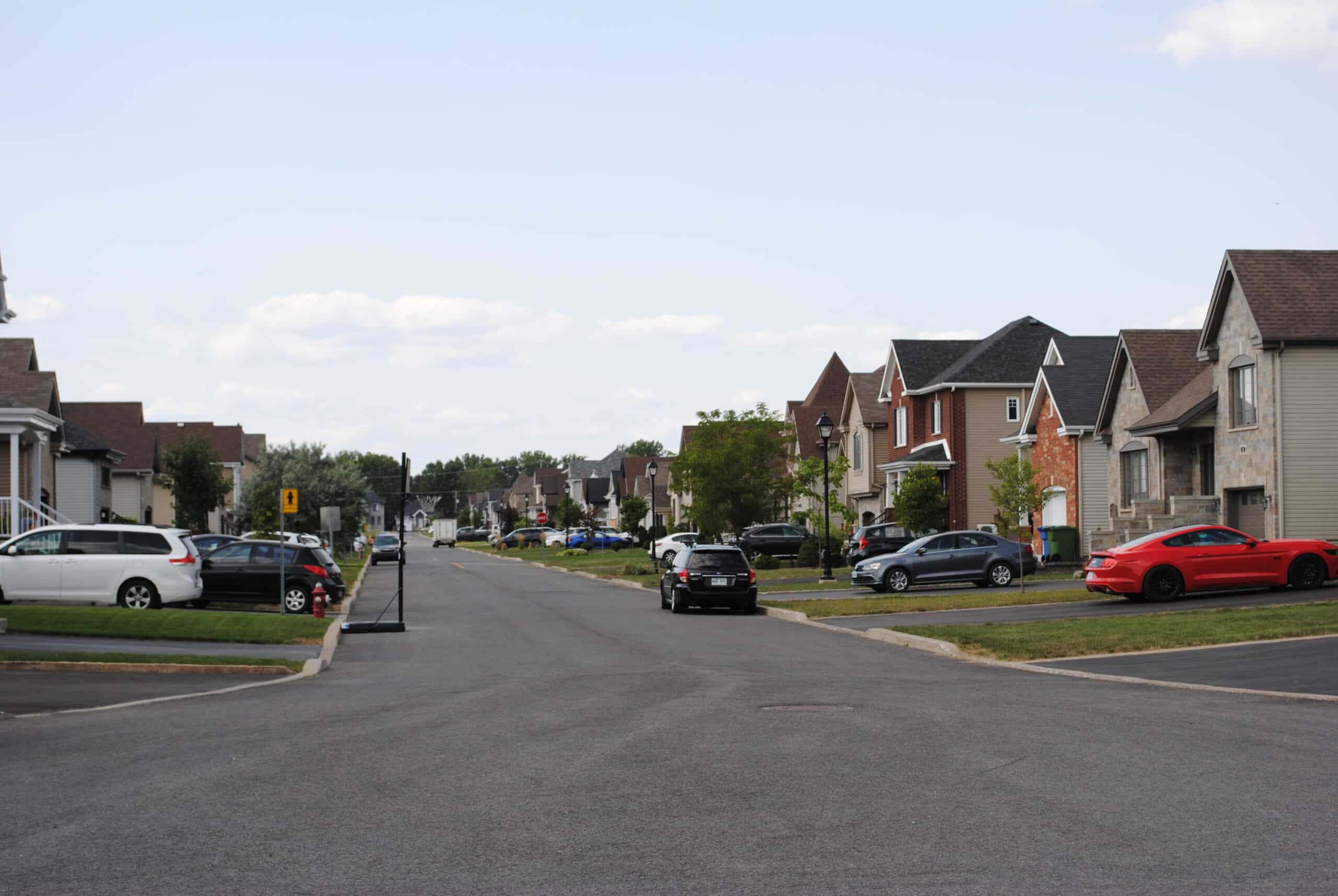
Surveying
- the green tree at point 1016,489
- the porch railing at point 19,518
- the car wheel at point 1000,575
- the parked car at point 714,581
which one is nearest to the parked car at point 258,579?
the porch railing at point 19,518

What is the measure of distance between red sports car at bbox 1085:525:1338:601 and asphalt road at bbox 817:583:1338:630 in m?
0.28

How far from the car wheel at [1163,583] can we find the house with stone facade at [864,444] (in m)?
34.3

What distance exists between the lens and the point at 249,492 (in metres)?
64.9

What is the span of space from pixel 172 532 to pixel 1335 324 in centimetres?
2621

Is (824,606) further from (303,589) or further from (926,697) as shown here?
(926,697)

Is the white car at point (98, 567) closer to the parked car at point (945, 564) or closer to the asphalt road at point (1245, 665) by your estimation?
the parked car at point (945, 564)

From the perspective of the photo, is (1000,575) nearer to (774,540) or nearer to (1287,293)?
(1287,293)

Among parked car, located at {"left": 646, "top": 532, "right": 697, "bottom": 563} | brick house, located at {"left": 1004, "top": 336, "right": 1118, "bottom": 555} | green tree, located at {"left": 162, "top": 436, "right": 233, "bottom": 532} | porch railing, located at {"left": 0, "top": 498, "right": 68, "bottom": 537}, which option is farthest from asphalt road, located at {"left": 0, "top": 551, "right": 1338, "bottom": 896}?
green tree, located at {"left": 162, "top": 436, "right": 233, "bottom": 532}

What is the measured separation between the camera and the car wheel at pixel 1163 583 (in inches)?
1073

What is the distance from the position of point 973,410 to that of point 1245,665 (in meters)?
37.2

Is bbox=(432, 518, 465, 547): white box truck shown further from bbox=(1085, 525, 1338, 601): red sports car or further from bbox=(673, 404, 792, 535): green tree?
bbox=(1085, 525, 1338, 601): red sports car

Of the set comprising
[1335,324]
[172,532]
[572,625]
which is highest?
[1335,324]

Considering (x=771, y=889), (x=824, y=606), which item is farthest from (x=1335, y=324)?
(x=771, y=889)

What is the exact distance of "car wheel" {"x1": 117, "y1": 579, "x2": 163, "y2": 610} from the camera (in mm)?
26406
